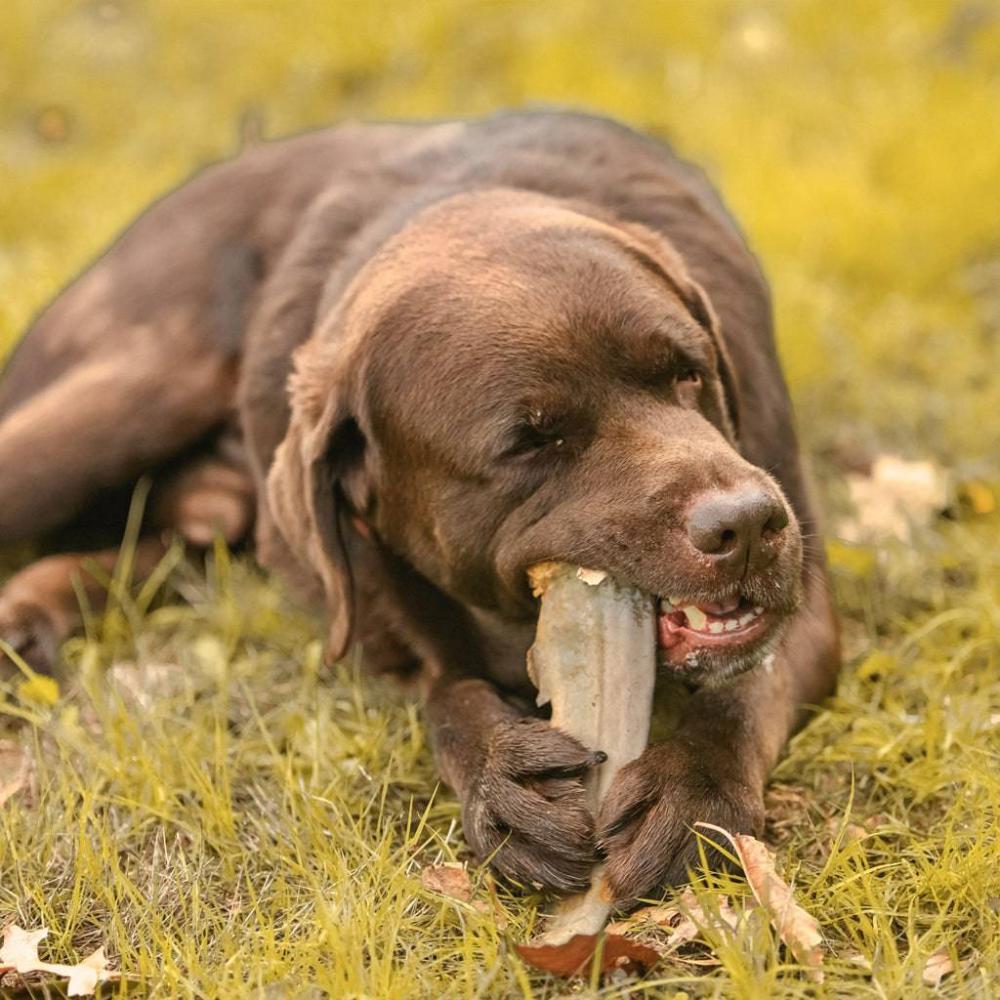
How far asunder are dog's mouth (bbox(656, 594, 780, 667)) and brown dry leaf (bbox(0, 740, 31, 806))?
140 cm

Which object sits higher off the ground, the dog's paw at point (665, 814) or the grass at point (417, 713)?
the dog's paw at point (665, 814)

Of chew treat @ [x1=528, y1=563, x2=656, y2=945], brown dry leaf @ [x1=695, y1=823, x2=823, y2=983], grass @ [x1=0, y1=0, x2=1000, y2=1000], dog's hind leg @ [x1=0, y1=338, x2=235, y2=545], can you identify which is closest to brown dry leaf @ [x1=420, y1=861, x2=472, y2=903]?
grass @ [x1=0, y1=0, x2=1000, y2=1000]

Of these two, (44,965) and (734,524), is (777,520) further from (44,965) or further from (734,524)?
(44,965)

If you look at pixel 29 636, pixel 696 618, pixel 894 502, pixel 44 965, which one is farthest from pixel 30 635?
pixel 894 502

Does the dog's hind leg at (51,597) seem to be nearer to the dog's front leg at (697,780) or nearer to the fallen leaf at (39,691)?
the fallen leaf at (39,691)

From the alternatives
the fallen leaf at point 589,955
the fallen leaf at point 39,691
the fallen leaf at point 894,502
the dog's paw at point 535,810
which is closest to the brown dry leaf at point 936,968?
the fallen leaf at point 589,955

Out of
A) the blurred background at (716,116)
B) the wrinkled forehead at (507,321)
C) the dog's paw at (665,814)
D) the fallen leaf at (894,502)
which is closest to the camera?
the dog's paw at (665,814)

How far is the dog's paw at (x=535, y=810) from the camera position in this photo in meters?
2.41

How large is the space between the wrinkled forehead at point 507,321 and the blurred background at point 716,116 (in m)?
1.69

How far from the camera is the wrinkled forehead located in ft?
8.80

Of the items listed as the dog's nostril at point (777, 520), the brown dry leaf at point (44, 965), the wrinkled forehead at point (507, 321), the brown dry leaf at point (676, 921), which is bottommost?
the brown dry leaf at point (44, 965)

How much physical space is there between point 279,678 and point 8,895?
0.96 metres

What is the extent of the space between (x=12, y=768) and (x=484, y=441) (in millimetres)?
1332

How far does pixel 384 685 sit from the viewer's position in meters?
3.29
